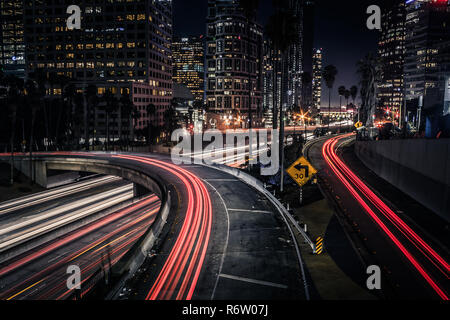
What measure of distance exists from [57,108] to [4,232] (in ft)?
184

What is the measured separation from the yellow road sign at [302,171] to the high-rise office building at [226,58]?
152064 mm

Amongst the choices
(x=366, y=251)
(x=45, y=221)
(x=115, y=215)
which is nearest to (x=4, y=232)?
(x=45, y=221)

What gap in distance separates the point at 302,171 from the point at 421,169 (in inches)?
417

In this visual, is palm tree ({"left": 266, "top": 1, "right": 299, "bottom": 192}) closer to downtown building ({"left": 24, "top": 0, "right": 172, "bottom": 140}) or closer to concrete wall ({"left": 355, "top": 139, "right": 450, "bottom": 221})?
concrete wall ({"left": 355, "top": 139, "right": 450, "bottom": 221})

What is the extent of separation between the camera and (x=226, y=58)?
176m

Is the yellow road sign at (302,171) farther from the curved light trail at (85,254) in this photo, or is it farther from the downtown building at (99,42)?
the downtown building at (99,42)

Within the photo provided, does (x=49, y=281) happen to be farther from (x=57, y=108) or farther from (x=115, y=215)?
(x=57, y=108)

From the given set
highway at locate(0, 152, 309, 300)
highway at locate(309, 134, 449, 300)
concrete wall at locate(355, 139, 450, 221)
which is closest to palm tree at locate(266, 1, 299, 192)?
concrete wall at locate(355, 139, 450, 221)

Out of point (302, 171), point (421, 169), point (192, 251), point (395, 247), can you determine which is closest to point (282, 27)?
point (302, 171)

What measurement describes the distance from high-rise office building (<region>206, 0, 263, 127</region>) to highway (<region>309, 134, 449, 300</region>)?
148 m

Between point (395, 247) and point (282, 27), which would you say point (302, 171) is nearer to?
point (395, 247)

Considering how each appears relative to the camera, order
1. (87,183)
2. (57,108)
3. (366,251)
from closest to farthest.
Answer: (366,251) → (87,183) → (57,108)

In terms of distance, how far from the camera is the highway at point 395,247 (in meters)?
13.6

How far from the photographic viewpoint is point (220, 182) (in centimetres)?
3653
